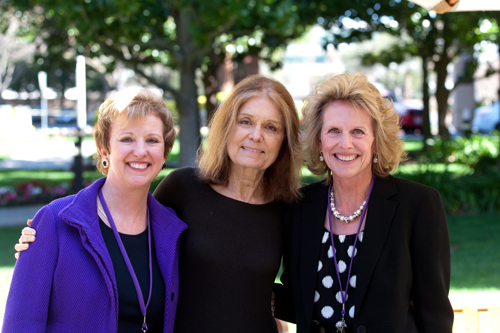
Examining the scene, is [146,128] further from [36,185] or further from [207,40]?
[36,185]

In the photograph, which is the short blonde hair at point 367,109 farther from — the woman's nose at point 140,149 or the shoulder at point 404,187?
the woman's nose at point 140,149

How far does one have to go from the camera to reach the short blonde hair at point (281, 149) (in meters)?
3.04

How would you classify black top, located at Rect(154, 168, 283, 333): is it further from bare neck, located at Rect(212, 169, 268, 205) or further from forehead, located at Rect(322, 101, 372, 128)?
forehead, located at Rect(322, 101, 372, 128)

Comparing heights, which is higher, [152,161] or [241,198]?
[152,161]

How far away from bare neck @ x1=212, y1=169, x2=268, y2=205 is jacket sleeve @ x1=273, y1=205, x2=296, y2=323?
0.21 metres

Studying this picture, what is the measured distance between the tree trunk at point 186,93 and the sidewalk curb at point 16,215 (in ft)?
11.0

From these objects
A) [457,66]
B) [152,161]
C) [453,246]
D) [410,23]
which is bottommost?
[453,246]

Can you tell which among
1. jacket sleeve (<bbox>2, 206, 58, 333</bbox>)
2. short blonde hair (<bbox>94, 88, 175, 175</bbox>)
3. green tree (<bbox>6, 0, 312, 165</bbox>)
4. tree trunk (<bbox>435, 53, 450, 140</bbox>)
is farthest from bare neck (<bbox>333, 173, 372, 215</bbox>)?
tree trunk (<bbox>435, 53, 450, 140</bbox>)

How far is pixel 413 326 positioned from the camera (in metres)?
2.62

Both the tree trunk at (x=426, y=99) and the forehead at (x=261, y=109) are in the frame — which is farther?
the tree trunk at (x=426, y=99)

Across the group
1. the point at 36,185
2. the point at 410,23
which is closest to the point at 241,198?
the point at 36,185

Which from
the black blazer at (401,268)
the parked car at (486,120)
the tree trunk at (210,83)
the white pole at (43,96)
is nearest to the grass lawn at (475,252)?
the black blazer at (401,268)

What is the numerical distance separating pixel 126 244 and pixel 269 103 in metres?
1.13

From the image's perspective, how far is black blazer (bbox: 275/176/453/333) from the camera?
255 cm
